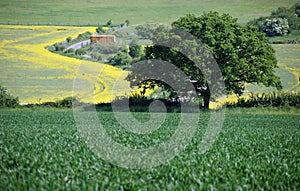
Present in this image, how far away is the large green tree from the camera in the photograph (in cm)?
3794

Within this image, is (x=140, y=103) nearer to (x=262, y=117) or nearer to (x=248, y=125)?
(x=262, y=117)

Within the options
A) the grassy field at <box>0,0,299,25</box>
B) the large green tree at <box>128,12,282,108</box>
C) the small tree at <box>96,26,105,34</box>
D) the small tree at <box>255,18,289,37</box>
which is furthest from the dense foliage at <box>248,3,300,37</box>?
the large green tree at <box>128,12,282,108</box>

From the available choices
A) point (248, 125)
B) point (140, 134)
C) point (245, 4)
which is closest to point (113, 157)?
point (140, 134)

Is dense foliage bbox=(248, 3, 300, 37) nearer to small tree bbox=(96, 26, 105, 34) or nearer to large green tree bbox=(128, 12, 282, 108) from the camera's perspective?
small tree bbox=(96, 26, 105, 34)

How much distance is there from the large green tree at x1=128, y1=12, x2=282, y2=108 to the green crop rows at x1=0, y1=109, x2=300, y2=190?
16167 mm

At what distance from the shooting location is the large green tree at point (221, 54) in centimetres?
3794

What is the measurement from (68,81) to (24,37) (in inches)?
583

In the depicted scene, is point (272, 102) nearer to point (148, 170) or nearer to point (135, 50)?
point (135, 50)

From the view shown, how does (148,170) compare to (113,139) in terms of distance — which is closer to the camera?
(148,170)

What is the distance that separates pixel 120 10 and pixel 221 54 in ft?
121

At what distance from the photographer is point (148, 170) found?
14.4 meters

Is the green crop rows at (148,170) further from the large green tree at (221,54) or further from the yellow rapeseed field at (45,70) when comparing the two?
the yellow rapeseed field at (45,70)

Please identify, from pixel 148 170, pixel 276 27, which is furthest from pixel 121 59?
pixel 148 170

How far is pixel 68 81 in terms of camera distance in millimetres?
52531
